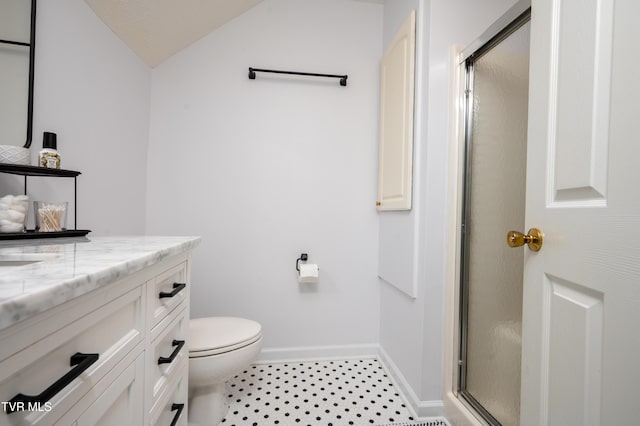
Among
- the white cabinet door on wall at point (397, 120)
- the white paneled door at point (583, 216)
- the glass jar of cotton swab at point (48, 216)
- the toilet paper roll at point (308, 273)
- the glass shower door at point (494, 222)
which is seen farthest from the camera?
the toilet paper roll at point (308, 273)

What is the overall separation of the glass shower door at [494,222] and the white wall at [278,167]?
0.73m

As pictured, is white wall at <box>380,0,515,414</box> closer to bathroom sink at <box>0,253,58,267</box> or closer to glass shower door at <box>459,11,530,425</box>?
glass shower door at <box>459,11,530,425</box>

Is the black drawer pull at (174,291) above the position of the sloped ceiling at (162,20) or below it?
below

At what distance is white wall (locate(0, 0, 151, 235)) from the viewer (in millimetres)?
1069

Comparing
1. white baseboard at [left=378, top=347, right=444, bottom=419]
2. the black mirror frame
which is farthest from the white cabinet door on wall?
the black mirror frame

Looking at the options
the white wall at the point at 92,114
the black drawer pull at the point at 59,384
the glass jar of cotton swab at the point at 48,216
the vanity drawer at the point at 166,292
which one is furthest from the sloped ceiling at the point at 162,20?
the black drawer pull at the point at 59,384

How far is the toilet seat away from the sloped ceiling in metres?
1.61

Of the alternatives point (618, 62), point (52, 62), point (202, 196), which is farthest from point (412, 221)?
point (52, 62)

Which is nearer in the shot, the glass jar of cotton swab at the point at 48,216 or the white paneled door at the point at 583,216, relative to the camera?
the white paneled door at the point at 583,216

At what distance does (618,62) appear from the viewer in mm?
575

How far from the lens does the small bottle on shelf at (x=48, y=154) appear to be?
0.96 meters

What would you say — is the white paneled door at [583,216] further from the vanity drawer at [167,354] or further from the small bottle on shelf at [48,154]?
the small bottle on shelf at [48,154]

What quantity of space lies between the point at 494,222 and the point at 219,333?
4.44ft

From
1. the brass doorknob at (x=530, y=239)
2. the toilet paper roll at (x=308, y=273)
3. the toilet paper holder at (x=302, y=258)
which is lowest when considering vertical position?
the toilet paper roll at (x=308, y=273)
